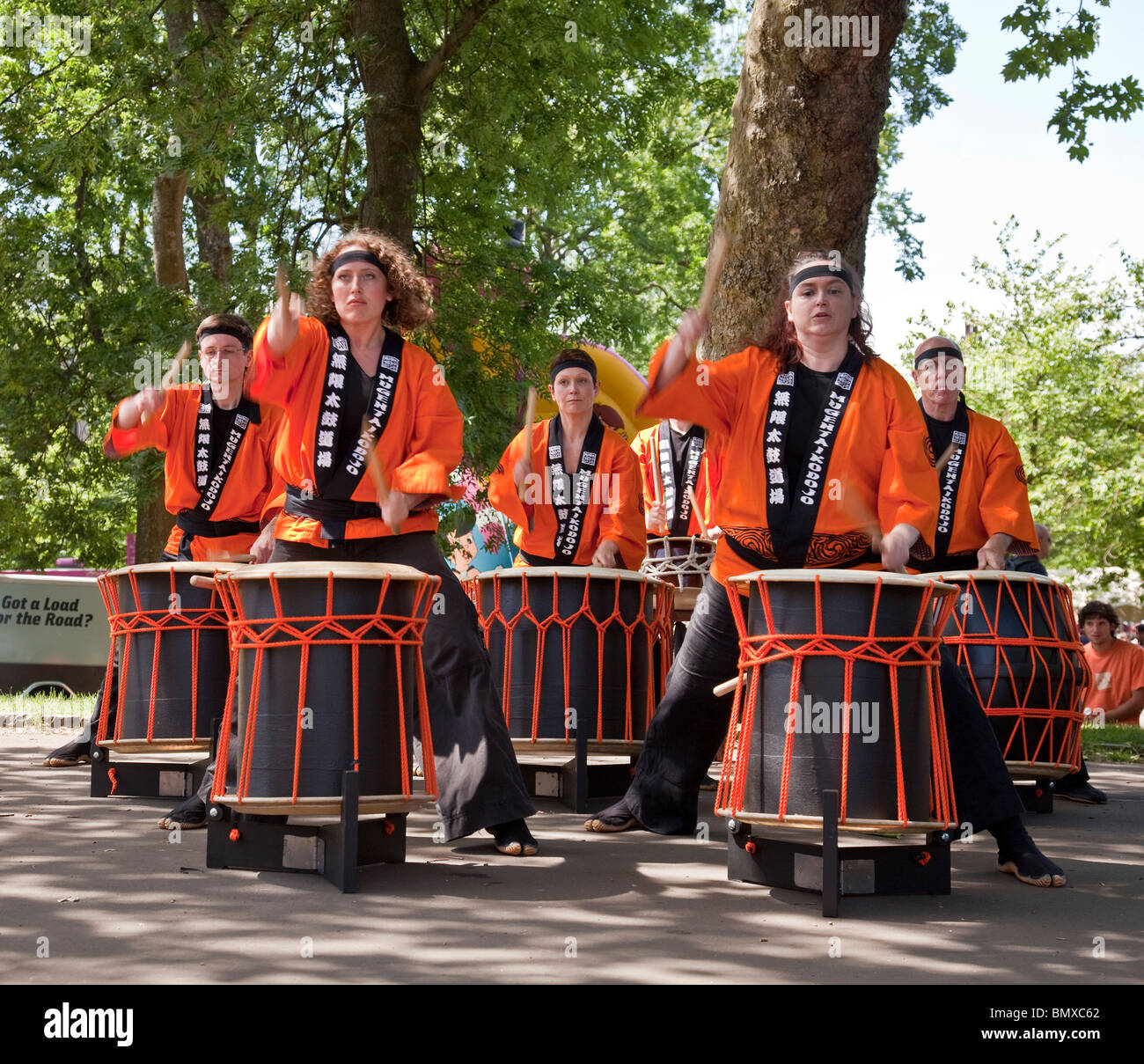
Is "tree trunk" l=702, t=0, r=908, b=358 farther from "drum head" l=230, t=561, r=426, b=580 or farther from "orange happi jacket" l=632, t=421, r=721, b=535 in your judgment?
"drum head" l=230, t=561, r=426, b=580

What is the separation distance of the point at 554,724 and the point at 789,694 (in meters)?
2.39

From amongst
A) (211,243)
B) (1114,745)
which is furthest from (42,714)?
(1114,745)

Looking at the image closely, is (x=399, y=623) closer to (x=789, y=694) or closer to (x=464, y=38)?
(x=789, y=694)

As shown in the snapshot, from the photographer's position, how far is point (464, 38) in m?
11.3

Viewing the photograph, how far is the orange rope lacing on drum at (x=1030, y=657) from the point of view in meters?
6.04

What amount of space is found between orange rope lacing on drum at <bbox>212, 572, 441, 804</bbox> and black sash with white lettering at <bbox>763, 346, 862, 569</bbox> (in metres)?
1.12

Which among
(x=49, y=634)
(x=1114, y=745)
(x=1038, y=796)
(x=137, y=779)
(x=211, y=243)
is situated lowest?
(x=1114, y=745)

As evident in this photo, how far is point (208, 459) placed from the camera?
6.45 meters

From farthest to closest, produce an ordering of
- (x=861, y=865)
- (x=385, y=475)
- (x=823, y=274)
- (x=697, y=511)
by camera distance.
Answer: (x=697, y=511) < (x=385, y=475) < (x=823, y=274) < (x=861, y=865)

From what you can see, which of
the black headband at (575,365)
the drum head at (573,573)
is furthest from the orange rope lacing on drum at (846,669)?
the black headband at (575,365)

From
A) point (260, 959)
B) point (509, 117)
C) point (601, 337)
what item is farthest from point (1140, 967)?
point (509, 117)

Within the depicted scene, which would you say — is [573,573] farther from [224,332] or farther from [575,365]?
[224,332]

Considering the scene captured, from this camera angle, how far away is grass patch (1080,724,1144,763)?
33.1ft

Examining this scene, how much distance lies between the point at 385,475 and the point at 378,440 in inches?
5.4
